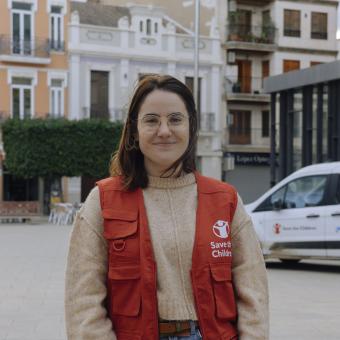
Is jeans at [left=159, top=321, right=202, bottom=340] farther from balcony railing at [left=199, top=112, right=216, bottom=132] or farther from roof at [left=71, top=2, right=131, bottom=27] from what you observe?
balcony railing at [left=199, top=112, right=216, bottom=132]

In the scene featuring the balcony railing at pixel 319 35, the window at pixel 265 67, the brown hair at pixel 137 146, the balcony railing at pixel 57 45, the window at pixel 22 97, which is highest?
the balcony railing at pixel 319 35

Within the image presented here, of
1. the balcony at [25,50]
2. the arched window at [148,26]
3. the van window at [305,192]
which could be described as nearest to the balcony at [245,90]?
the arched window at [148,26]

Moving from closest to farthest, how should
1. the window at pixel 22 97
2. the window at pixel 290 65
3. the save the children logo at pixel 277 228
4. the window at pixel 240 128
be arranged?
the save the children logo at pixel 277 228 → the window at pixel 22 97 → the window at pixel 240 128 → the window at pixel 290 65

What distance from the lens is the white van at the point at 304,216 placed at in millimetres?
14984

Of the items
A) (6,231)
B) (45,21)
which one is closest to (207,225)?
(6,231)

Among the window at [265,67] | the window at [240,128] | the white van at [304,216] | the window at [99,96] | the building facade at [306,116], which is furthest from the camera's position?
the window at [265,67]

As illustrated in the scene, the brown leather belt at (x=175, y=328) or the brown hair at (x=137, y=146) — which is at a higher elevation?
the brown hair at (x=137, y=146)

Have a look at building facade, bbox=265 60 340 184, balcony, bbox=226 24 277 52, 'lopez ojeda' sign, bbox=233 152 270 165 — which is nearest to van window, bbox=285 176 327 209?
building facade, bbox=265 60 340 184

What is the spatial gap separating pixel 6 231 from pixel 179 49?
67.6 ft

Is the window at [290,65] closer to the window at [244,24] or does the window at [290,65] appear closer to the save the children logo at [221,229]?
the window at [244,24]

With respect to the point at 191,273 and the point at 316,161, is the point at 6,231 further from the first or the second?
the point at 191,273

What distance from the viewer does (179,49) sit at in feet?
153

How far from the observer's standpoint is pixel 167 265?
10.2ft

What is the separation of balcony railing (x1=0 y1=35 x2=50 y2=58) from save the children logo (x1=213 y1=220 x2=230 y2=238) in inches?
1564
